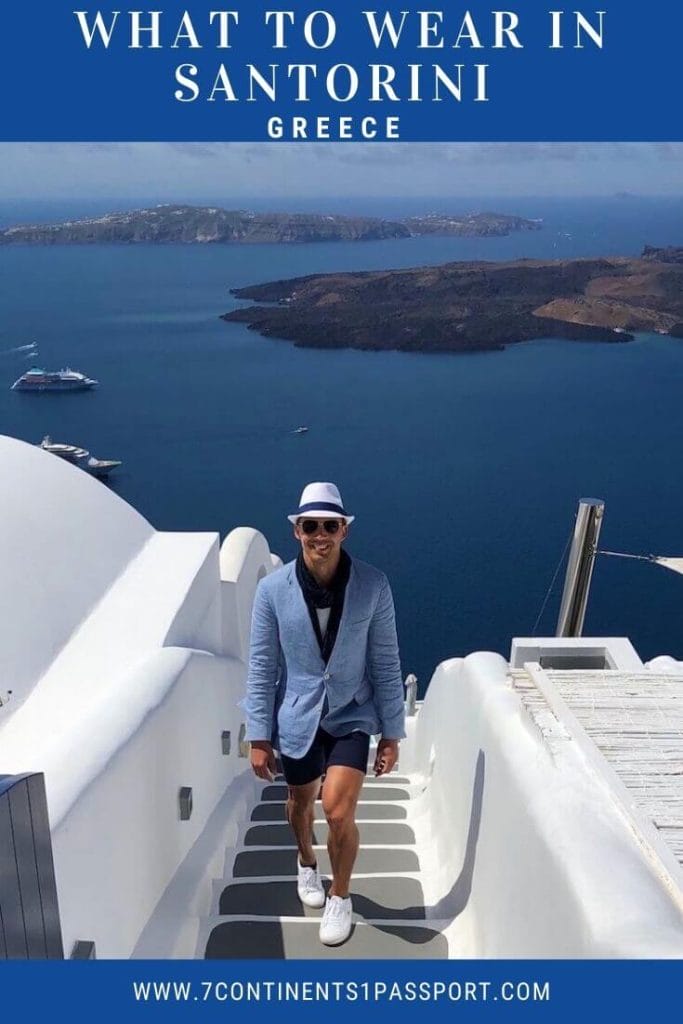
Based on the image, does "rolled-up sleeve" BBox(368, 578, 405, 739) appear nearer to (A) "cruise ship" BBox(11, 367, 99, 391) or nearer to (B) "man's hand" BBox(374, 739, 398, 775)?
(B) "man's hand" BBox(374, 739, 398, 775)

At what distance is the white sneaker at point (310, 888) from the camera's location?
3049mm

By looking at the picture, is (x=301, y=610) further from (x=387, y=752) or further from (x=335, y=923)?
(x=335, y=923)

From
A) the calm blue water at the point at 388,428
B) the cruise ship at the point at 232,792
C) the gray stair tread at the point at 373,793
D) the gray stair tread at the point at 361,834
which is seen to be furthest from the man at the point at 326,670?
the calm blue water at the point at 388,428

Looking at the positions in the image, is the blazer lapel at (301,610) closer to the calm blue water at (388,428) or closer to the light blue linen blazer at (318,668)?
the light blue linen blazer at (318,668)

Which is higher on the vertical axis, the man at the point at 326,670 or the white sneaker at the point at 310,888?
the man at the point at 326,670

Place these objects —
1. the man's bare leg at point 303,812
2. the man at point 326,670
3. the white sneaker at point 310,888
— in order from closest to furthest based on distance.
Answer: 1. the man at point 326,670
2. the man's bare leg at point 303,812
3. the white sneaker at point 310,888

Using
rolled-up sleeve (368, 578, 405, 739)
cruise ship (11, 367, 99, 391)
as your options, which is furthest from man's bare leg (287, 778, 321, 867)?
cruise ship (11, 367, 99, 391)

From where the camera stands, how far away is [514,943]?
7.95 ft

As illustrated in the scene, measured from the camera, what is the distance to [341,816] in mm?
2670

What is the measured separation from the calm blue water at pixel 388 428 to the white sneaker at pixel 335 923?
88.8ft

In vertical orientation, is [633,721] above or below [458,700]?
above

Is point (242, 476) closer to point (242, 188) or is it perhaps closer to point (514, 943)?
point (242, 188)

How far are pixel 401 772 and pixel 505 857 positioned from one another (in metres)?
3.55

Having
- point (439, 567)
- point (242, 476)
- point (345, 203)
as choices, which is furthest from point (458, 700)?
point (345, 203)
